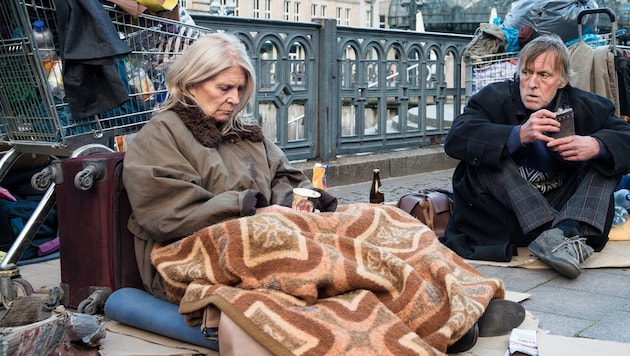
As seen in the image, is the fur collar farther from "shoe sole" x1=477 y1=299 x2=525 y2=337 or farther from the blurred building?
the blurred building

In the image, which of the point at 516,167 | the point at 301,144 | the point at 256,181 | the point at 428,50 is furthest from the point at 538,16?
the point at 256,181

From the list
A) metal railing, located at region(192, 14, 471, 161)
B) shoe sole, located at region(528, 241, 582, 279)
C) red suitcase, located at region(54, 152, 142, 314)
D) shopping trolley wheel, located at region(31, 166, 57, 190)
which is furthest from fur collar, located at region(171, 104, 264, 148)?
metal railing, located at region(192, 14, 471, 161)

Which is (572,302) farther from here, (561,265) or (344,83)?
(344,83)

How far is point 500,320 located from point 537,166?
1.71m

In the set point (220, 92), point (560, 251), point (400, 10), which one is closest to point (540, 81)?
point (560, 251)

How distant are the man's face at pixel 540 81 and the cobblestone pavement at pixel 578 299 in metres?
1.01

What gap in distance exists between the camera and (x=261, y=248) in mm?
3379

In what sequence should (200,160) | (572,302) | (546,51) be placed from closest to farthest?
(200,160) < (572,302) < (546,51)

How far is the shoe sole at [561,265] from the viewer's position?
4.65 meters

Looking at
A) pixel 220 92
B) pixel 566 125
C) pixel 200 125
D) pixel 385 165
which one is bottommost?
pixel 385 165

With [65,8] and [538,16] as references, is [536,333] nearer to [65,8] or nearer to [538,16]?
[65,8]

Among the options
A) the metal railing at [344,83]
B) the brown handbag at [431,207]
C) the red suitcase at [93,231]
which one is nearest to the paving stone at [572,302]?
the brown handbag at [431,207]

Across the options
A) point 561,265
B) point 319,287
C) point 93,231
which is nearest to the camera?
point 319,287

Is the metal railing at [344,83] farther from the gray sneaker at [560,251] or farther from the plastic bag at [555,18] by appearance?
the gray sneaker at [560,251]
